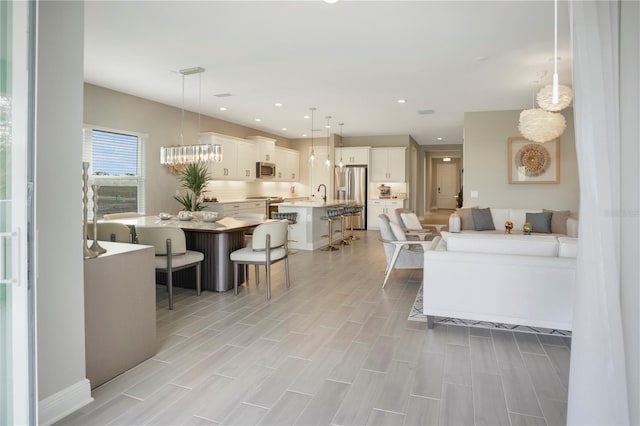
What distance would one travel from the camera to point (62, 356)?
2.16 m

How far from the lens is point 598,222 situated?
1.59 meters

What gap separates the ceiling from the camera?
3457 millimetres

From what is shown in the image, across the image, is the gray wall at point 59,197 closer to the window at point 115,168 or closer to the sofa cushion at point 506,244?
the sofa cushion at point 506,244

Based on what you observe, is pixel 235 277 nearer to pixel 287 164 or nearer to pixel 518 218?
pixel 518 218

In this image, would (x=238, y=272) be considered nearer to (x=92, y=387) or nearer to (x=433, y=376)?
(x=92, y=387)

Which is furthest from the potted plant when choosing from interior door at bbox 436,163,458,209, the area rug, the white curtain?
interior door at bbox 436,163,458,209

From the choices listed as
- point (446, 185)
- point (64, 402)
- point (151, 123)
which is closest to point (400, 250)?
point (64, 402)

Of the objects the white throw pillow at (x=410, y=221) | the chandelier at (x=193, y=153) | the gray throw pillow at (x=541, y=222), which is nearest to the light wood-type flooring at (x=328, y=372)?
the chandelier at (x=193, y=153)

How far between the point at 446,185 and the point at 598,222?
62.8 ft

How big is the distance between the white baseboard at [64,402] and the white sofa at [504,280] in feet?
8.51

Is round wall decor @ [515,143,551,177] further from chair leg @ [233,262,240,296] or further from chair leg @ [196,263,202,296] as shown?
A: chair leg @ [196,263,202,296]

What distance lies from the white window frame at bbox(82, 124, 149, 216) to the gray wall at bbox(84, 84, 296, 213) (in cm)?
6

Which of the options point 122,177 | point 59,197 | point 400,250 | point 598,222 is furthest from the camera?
point 122,177

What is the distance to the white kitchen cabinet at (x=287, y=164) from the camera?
35.0 feet
